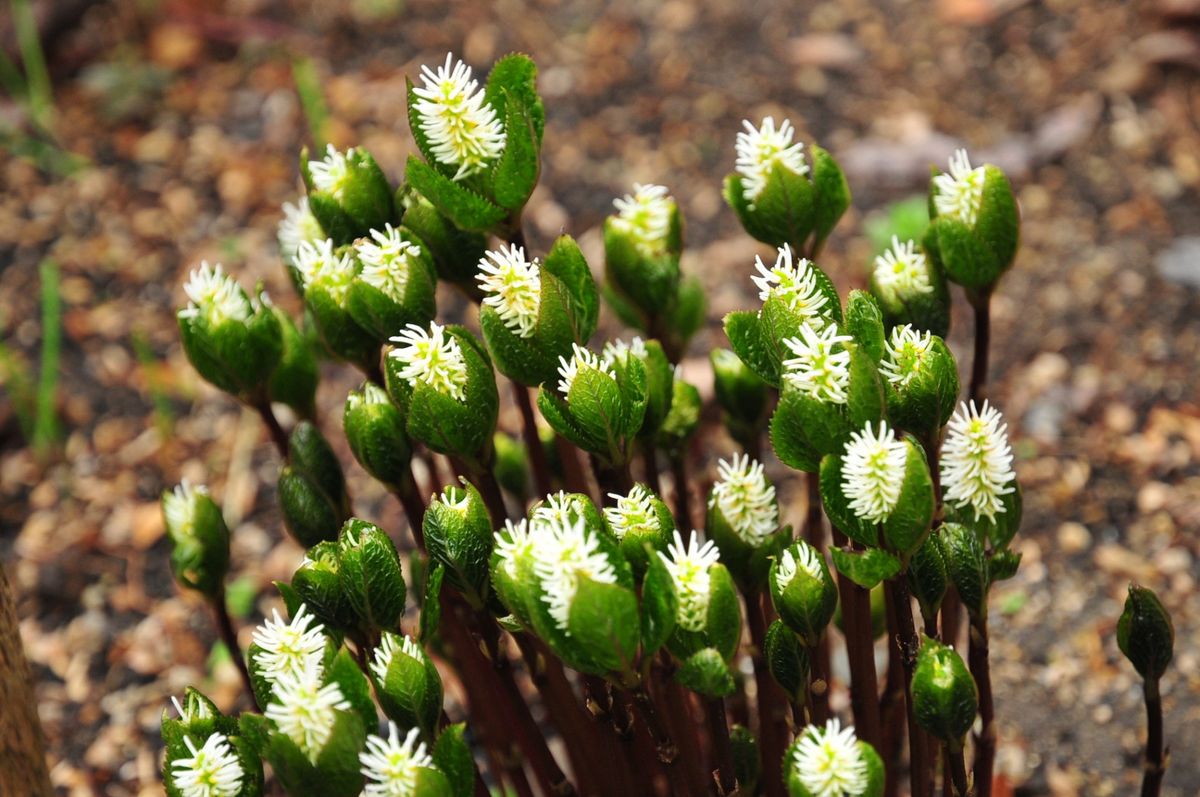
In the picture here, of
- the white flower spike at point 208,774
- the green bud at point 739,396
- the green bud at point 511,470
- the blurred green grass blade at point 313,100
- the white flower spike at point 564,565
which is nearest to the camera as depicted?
the white flower spike at point 564,565

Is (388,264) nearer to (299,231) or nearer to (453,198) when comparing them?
(453,198)

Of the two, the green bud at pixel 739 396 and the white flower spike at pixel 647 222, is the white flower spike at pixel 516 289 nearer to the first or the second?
the white flower spike at pixel 647 222

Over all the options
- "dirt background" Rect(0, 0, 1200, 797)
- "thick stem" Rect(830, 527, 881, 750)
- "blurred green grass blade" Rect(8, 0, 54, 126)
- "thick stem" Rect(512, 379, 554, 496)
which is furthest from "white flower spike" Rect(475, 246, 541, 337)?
"blurred green grass blade" Rect(8, 0, 54, 126)

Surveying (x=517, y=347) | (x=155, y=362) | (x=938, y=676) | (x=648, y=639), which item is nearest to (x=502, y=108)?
(x=517, y=347)

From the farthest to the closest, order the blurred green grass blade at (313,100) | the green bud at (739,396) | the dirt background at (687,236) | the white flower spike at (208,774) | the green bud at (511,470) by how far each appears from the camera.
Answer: the blurred green grass blade at (313,100) → the dirt background at (687,236) → the green bud at (511,470) → the green bud at (739,396) → the white flower spike at (208,774)

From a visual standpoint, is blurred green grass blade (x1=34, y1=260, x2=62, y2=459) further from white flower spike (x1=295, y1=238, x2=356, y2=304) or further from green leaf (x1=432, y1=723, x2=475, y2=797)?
green leaf (x1=432, y1=723, x2=475, y2=797)

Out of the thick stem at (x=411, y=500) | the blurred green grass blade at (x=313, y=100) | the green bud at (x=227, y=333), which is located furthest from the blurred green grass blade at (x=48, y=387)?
the thick stem at (x=411, y=500)

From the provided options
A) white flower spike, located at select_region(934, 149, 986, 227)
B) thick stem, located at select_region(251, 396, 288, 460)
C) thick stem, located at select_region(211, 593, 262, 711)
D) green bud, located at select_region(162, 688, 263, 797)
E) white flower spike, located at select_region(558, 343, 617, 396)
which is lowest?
green bud, located at select_region(162, 688, 263, 797)
